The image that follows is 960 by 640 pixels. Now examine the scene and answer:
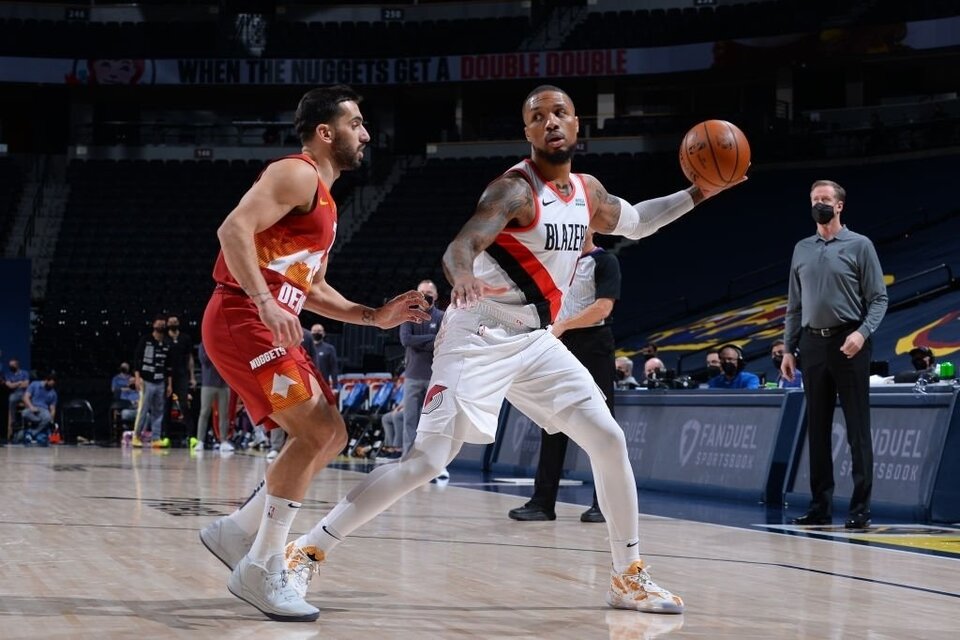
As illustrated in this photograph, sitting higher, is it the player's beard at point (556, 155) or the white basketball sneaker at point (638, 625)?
the player's beard at point (556, 155)

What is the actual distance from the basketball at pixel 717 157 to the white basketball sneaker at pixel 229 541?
2289mm

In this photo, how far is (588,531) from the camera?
7051 mm

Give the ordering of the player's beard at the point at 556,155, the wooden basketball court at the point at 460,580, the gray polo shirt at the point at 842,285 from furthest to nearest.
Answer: the gray polo shirt at the point at 842,285, the player's beard at the point at 556,155, the wooden basketball court at the point at 460,580

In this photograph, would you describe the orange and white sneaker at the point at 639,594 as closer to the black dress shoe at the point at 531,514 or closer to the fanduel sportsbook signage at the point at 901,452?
the black dress shoe at the point at 531,514

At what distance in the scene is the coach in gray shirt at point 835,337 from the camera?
7.29 m

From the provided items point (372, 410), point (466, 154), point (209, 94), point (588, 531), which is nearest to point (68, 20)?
point (209, 94)

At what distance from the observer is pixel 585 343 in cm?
787

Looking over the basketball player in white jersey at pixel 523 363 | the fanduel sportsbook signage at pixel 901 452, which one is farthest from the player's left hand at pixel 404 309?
the fanduel sportsbook signage at pixel 901 452

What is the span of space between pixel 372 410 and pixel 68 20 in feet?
70.5

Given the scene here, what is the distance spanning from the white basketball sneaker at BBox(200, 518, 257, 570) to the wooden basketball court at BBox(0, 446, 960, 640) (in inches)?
5.9

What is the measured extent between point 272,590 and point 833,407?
452 centimetres

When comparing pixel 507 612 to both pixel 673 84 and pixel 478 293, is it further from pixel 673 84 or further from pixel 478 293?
pixel 673 84

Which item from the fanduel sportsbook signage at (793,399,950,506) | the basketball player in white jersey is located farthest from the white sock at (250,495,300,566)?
the fanduel sportsbook signage at (793,399,950,506)

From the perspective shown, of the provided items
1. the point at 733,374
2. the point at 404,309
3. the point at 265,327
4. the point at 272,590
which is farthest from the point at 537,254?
the point at 733,374
